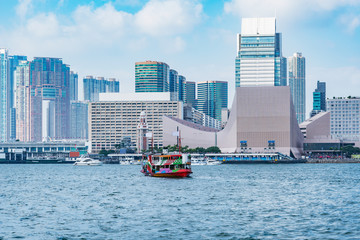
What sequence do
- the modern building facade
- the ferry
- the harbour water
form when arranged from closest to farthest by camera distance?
the harbour water
the ferry
the modern building facade

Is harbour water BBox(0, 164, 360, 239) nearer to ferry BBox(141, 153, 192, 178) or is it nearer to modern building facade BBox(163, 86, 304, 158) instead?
ferry BBox(141, 153, 192, 178)

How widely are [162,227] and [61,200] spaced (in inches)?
743

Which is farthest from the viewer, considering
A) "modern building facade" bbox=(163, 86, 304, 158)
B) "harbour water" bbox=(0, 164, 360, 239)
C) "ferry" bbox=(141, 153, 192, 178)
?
"modern building facade" bbox=(163, 86, 304, 158)

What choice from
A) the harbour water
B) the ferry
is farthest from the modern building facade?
the harbour water

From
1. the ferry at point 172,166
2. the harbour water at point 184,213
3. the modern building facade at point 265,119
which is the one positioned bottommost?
the harbour water at point 184,213

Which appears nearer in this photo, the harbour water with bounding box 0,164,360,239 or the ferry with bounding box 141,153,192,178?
the harbour water with bounding box 0,164,360,239

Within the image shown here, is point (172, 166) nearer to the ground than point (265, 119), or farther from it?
nearer to the ground

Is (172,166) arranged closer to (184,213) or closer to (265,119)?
(184,213)

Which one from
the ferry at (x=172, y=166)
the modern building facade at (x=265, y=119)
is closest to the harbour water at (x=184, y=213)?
the ferry at (x=172, y=166)

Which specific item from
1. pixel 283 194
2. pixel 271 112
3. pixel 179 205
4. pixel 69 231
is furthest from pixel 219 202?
pixel 271 112

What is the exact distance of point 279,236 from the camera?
110 feet

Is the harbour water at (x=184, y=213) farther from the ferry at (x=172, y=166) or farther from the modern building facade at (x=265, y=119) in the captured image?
the modern building facade at (x=265, y=119)

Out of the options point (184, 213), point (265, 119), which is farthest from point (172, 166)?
point (265, 119)

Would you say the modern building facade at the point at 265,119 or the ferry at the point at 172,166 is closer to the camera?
the ferry at the point at 172,166
